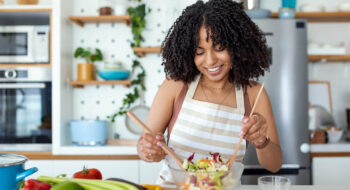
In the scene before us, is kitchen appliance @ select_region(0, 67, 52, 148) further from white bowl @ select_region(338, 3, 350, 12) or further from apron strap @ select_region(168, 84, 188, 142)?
white bowl @ select_region(338, 3, 350, 12)

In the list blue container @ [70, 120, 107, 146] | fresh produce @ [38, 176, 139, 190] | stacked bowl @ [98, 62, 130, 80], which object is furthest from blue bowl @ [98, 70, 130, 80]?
fresh produce @ [38, 176, 139, 190]

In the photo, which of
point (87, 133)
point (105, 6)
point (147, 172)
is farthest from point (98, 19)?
point (147, 172)

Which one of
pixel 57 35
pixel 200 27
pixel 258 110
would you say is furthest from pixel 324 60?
pixel 57 35

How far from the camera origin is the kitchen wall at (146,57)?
9.96 ft

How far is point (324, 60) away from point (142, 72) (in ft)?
5.02

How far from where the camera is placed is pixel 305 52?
2521 mm

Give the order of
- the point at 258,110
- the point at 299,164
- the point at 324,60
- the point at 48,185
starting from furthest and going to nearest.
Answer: the point at 324,60, the point at 299,164, the point at 258,110, the point at 48,185

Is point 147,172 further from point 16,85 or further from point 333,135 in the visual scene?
point 333,135

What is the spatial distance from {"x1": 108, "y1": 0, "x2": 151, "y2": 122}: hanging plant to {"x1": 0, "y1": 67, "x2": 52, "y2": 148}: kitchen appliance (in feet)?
1.82

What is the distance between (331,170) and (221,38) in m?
1.70

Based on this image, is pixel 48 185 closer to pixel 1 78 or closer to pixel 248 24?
pixel 248 24

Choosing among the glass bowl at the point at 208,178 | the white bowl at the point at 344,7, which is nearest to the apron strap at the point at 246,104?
the glass bowl at the point at 208,178

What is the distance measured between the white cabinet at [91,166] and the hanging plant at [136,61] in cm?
47

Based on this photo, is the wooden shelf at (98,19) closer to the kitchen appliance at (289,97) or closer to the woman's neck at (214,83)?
the kitchen appliance at (289,97)
